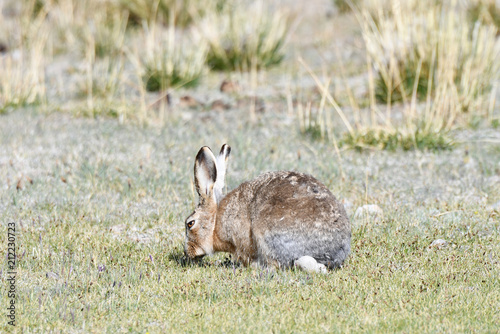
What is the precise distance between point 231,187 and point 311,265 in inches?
115

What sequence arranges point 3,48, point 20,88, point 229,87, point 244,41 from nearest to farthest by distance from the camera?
point 20,88, point 229,87, point 244,41, point 3,48

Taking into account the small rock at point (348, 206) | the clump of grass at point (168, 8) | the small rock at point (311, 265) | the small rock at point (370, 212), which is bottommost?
the small rock at point (348, 206)

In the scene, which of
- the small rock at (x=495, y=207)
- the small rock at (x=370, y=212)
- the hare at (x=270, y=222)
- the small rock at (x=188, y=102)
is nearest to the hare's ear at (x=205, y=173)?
the hare at (x=270, y=222)

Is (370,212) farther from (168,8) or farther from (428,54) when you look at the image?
(168,8)

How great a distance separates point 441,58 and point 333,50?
550 centimetres

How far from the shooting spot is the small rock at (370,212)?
283 inches

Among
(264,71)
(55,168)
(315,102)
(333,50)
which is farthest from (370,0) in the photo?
(55,168)

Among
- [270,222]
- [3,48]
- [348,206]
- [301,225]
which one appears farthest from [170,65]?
[301,225]

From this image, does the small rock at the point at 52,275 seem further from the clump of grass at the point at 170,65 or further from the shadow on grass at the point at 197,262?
the clump of grass at the point at 170,65

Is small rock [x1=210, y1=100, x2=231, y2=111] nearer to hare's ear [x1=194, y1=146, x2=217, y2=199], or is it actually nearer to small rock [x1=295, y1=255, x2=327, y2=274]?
hare's ear [x1=194, y1=146, x2=217, y2=199]

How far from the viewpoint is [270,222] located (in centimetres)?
564

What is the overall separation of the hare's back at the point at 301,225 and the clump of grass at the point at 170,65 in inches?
318

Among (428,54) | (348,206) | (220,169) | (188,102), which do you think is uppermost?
(428,54)

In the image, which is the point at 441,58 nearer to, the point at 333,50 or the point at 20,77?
the point at 333,50
